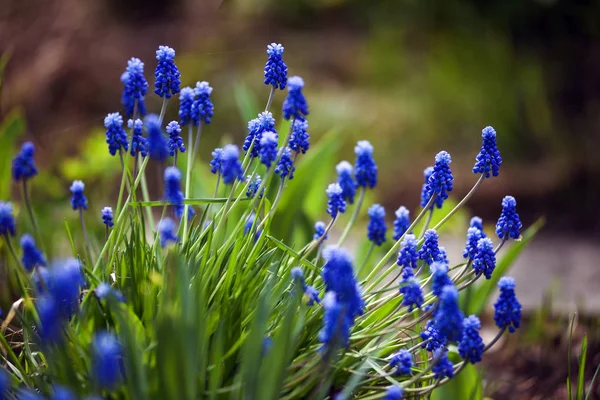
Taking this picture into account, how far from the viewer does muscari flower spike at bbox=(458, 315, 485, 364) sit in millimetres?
1323

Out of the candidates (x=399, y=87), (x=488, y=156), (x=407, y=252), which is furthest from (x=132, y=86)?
(x=399, y=87)

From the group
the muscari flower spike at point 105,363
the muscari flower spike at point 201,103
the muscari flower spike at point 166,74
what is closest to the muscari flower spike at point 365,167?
the muscari flower spike at point 201,103

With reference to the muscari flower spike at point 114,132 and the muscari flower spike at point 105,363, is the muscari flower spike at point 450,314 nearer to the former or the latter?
the muscari flower spike at point 105,363

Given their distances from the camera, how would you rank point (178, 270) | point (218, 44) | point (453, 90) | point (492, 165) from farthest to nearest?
point (218, 44) < point (453, 90) < point (492, 165) < point (178, 270)

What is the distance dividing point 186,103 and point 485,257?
752 millimetres

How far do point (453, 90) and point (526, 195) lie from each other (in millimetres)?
1051

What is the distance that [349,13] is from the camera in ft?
25.0

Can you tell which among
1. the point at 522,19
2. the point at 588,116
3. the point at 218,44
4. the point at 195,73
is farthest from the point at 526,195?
the point at 218,44

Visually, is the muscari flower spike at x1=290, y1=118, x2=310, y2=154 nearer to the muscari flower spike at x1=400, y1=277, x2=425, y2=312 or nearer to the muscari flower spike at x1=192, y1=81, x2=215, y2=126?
the muscari flower spike at x1=192, y1=81, x2=215, y2=126

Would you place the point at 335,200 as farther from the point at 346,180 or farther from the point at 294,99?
the point at 294,99

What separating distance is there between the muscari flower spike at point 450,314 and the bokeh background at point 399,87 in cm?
120

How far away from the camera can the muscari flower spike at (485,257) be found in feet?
4.78

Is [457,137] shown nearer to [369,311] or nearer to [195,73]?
[195,73]

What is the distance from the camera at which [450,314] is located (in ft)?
4.15
